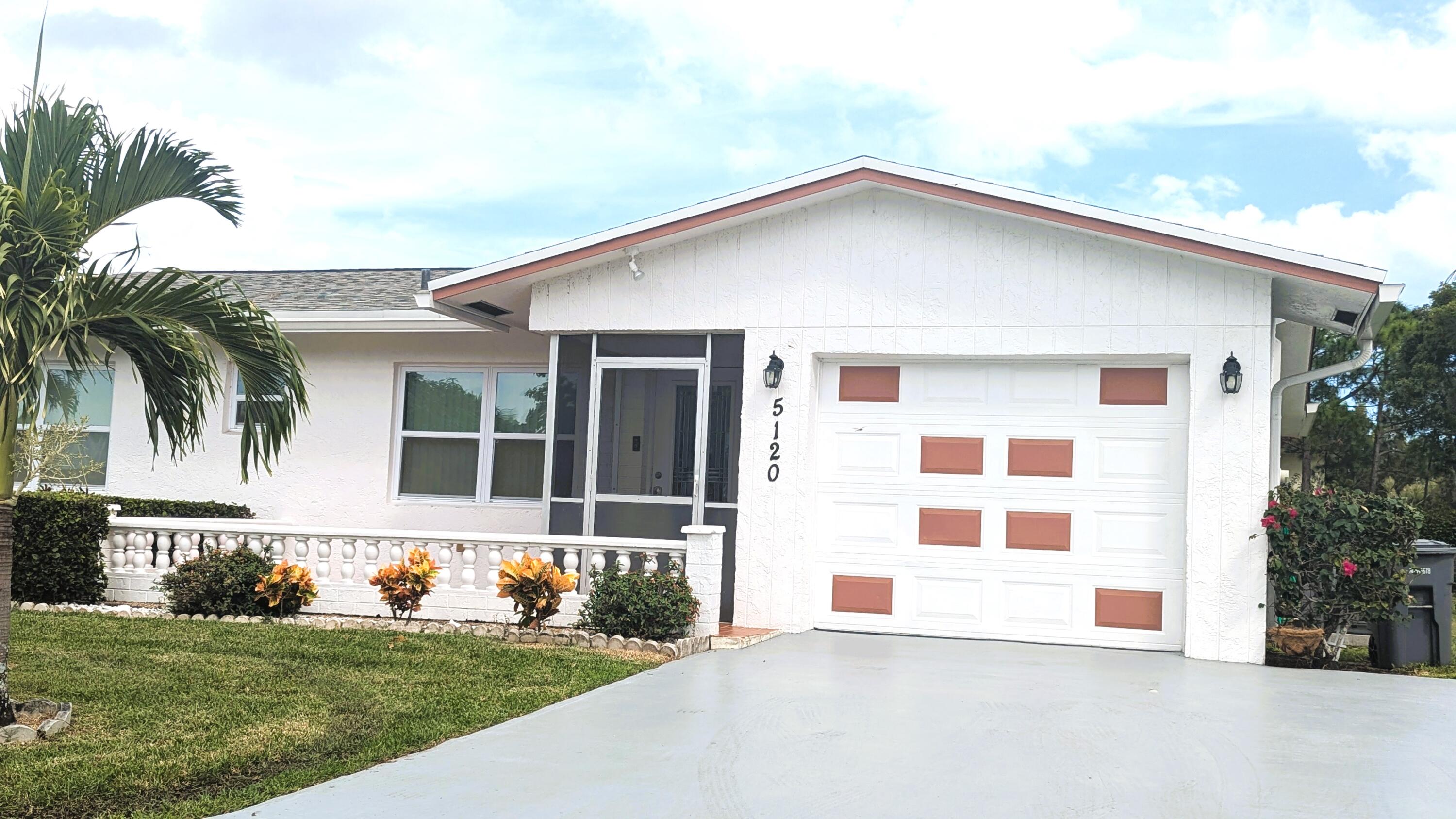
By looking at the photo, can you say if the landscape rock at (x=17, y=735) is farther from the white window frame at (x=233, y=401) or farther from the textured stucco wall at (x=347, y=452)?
the white window frame at (x=233, y=401)

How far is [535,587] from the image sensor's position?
378 inches

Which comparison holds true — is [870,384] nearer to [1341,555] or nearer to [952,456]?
[952,456]

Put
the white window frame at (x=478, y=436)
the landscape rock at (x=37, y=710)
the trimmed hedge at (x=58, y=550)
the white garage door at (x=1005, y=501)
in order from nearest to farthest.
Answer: the landscape rock at (x=37, y=710) < the white garage door at (x=1005, y=501) < the trimmed hedge at (x=58, y=550) < the white window frame at (x=478, y=436)

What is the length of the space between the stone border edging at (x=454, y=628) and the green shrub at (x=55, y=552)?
0.43 feet

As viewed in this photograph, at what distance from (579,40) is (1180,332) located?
12.3 meters

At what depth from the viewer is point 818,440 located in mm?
10680

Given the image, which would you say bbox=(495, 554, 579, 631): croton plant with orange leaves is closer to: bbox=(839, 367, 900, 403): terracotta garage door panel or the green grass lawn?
the green grass lawn

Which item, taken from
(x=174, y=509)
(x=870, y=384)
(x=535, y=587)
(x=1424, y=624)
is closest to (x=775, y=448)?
(x=870, y=384)

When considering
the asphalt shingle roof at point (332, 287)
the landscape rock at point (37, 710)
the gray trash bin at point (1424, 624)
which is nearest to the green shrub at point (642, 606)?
the landscape rock at point (37, 710)

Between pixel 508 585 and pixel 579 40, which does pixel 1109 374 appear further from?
pixel 579 40

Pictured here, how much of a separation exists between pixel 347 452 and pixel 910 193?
7.24 meters

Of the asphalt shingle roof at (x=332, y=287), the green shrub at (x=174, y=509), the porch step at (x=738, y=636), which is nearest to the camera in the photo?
the porch step at (x=738, y=636)

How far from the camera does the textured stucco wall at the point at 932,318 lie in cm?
946

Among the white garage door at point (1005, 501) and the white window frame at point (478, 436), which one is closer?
the white garage door at point (1005, 501)
